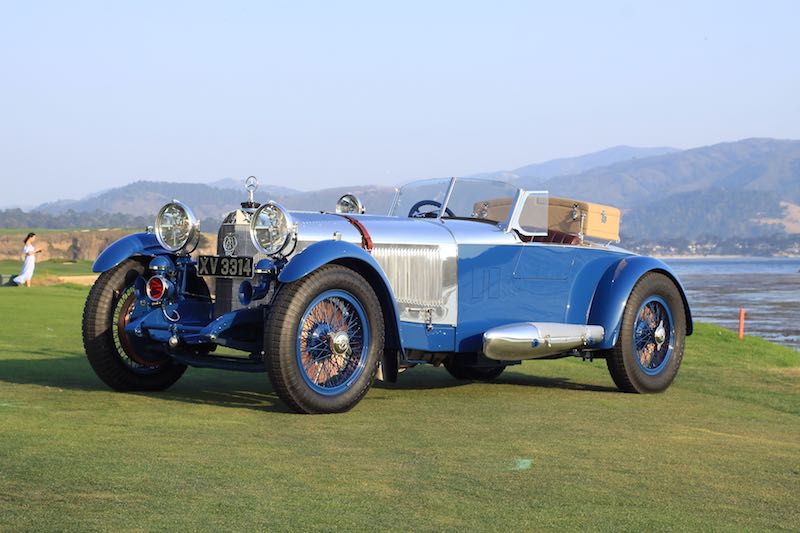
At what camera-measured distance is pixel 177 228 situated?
30.7 ft

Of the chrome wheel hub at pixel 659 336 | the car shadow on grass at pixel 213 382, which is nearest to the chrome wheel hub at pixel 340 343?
the car shadow on grass at pixel 213 382

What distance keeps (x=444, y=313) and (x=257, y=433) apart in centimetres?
260

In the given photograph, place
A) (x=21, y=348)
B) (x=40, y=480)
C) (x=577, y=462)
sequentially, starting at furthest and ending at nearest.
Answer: (x=21, y=348), (x=577, y=462), (x=40, y=480)

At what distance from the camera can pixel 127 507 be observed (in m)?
5.09

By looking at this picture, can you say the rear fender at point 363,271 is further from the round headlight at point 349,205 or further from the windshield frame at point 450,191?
Answer: the round headlight at point 349,205

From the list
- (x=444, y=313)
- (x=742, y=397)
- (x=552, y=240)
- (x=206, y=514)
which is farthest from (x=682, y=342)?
(x=206, y=514)

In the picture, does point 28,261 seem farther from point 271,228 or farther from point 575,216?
point 271,228

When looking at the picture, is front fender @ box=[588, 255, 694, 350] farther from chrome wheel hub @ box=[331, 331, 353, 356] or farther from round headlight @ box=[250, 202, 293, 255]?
round headlight @ box=[250, 202, 293, 255]

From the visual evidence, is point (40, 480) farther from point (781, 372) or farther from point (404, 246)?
point (781, 372)

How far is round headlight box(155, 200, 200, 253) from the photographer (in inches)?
367

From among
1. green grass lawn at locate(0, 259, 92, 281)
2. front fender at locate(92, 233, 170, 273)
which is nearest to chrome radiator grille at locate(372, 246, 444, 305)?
front fender at locate(92, 233, 170, 273)

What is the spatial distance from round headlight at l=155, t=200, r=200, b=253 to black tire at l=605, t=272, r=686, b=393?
3.98 metres

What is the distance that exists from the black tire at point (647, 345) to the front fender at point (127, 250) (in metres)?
4.23

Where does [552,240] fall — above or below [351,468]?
above
